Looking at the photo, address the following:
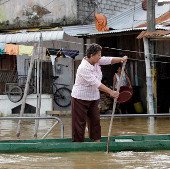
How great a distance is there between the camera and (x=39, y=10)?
20688 mm

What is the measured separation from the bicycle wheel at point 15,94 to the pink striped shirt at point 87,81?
11.3 m

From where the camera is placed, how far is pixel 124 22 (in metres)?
19.5

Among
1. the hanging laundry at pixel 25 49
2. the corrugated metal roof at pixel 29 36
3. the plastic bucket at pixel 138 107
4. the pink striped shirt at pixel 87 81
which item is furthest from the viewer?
the plastic bucket at pixel 138 107

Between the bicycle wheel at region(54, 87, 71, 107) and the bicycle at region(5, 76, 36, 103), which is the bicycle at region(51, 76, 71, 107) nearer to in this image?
the bicycle wheel at region(54, 87, 71, 107)

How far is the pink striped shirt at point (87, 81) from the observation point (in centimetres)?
780

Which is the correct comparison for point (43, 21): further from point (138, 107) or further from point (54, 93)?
point (138, 107)

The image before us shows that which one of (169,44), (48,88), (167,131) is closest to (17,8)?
(48,88)

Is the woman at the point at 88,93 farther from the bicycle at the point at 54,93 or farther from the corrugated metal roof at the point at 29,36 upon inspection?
the bicycle at the point at 54,93

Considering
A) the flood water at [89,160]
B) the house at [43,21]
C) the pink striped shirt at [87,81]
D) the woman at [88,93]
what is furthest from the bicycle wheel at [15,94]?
the flood water at [89,160]

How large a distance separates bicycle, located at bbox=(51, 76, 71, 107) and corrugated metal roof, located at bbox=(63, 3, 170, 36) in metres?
2.07

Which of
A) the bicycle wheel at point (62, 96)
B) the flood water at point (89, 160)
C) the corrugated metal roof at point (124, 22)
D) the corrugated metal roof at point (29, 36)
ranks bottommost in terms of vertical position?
the flood water at point (89, 160)

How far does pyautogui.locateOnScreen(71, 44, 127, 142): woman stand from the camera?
308 inches

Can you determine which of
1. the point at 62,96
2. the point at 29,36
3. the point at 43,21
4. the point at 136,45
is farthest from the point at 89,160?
the point at 43,21

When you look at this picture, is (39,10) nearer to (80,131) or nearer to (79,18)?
(79,18)
